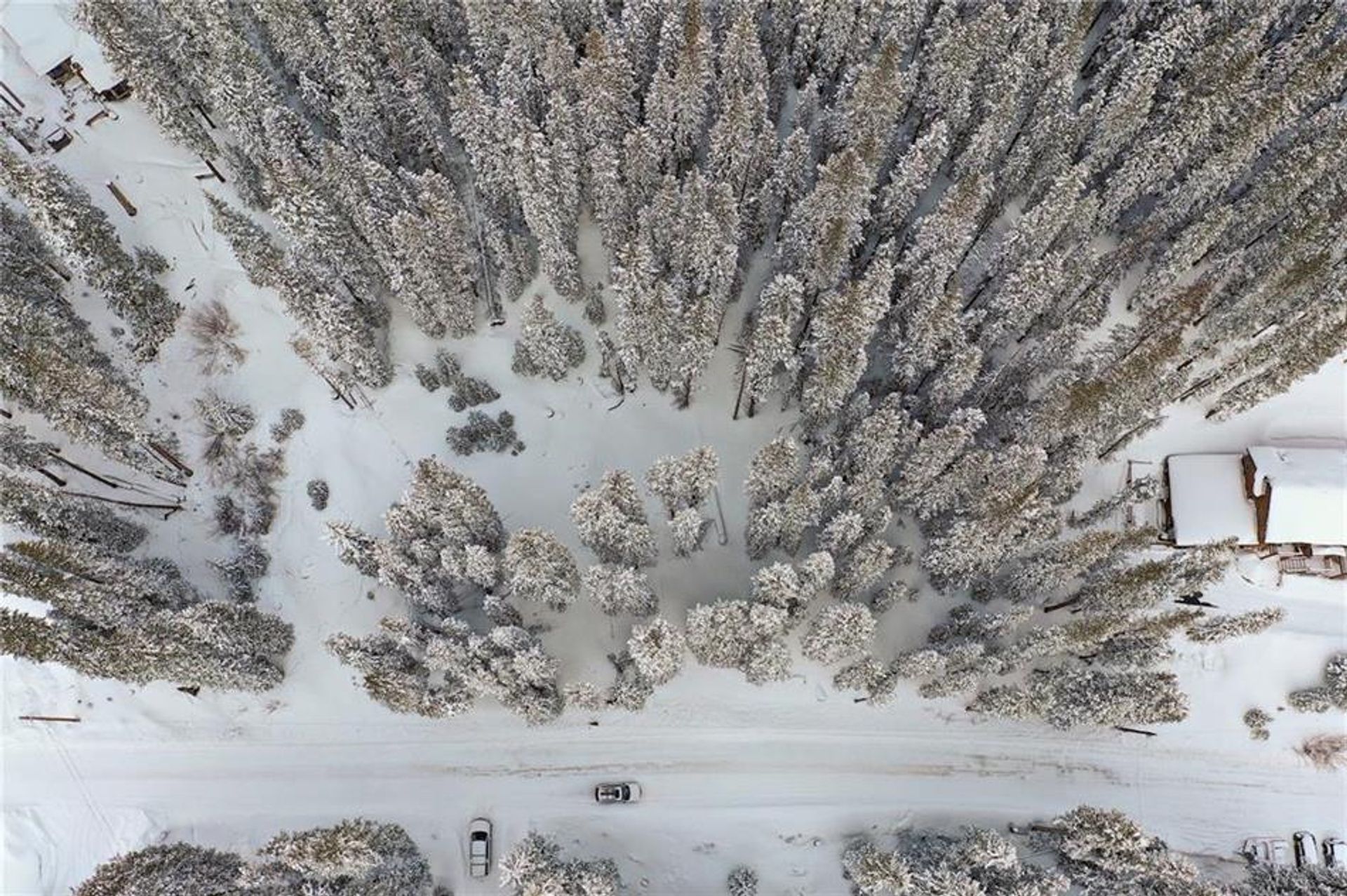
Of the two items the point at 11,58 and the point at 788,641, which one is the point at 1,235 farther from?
the point at 788,641

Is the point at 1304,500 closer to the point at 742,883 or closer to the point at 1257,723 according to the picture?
the point at 1257,723

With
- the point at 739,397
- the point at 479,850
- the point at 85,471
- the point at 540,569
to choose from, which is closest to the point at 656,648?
the point at 540,569

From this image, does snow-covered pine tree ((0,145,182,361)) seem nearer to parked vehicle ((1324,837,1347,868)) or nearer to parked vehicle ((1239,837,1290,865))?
parked vehicle ((1239,837,1290,865))

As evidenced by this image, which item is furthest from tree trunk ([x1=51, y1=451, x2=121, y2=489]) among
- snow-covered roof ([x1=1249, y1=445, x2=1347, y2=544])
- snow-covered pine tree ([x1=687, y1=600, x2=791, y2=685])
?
snow-covered roof ([x1=1249, y1=445, x2=1347, y2=544])

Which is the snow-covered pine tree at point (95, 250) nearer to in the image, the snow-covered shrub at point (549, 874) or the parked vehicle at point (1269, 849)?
the snow-covered shrub at point (549, 874)

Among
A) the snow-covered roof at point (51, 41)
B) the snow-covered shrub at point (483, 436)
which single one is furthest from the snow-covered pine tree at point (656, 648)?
the snow-covered roof at point (51, 41)
